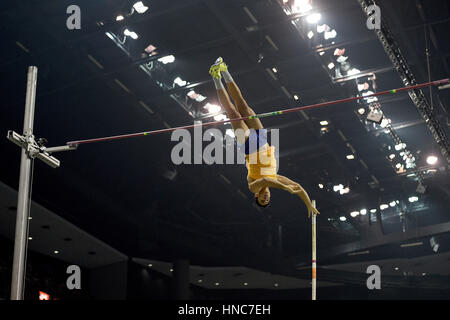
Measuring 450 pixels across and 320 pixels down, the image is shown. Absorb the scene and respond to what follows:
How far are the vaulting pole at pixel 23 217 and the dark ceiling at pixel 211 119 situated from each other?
476cm

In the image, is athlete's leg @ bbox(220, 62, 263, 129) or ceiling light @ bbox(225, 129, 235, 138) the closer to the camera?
athlete's leg @ bbox(220, 62, 263, 129)

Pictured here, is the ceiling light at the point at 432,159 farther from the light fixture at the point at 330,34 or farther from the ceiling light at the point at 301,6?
the ceiling light at the point at 301,6

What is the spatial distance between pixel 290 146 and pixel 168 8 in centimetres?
615

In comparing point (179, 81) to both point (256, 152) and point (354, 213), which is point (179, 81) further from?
point (354, 213)

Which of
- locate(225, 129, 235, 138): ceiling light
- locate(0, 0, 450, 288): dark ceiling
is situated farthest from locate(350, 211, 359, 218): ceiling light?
locate(225, 129, 235, 138): ceiling light

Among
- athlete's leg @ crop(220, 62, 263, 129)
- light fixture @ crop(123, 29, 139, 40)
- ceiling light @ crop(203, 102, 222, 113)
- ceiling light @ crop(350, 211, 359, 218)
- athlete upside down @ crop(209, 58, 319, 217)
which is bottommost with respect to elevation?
athlete upside down @ crop(209, 58, 319, 217)

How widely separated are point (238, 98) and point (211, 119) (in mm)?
6338

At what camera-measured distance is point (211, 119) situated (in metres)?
14.9

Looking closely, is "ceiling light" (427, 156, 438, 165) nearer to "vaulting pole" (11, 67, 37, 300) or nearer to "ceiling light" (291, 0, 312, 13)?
"ceiling light" (291, 0, 312, 13)

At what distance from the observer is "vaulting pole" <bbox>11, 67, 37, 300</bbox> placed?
6.90 metres

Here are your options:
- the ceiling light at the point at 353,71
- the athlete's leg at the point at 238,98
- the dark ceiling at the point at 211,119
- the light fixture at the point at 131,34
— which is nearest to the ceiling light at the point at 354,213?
the dark ceiling at the point at 211,119

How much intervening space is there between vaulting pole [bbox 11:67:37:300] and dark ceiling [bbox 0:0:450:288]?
4.76 meters

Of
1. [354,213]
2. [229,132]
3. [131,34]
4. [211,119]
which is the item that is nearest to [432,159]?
[354,213]
